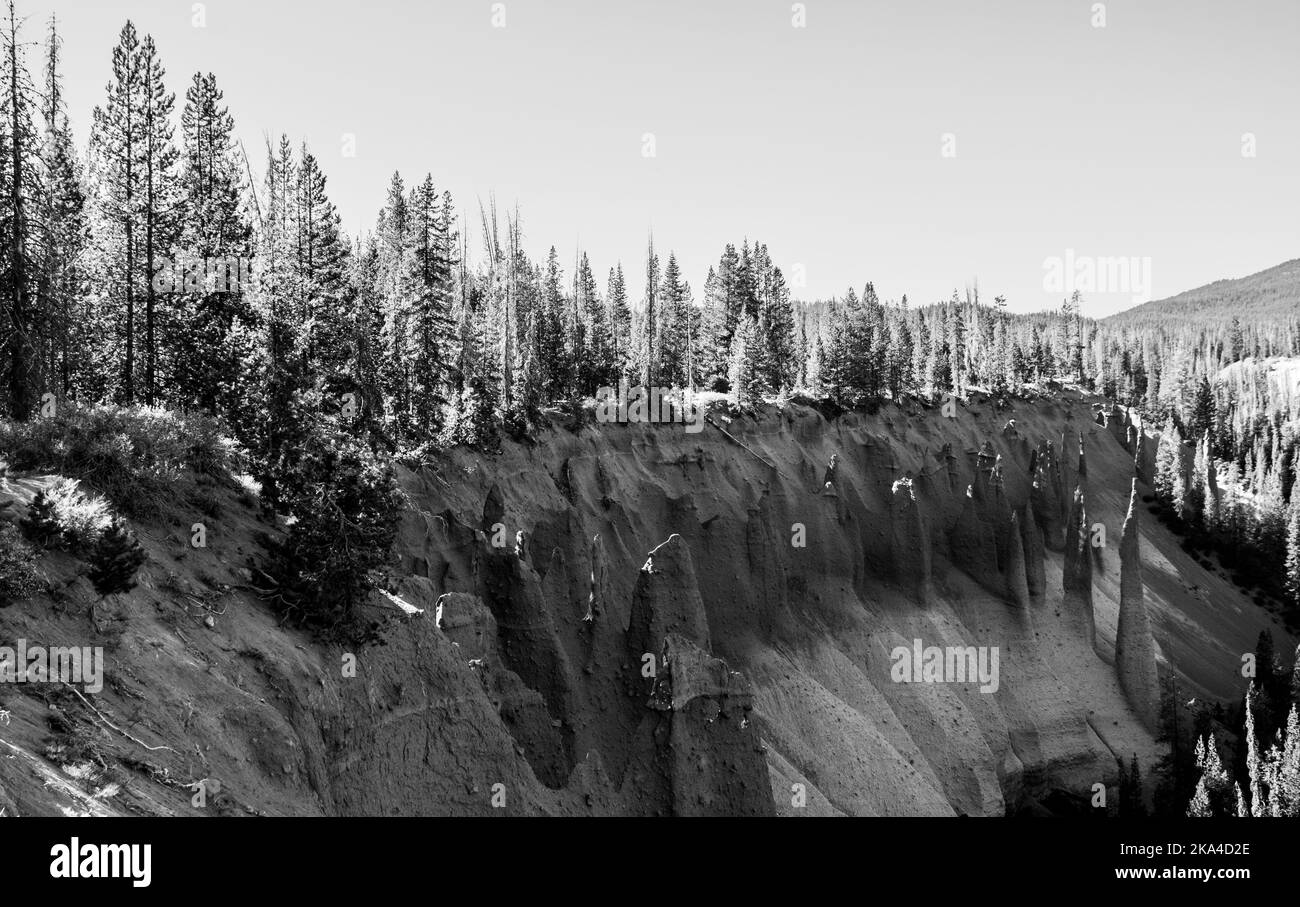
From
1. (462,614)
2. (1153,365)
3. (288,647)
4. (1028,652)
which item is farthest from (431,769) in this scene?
(1153,365)

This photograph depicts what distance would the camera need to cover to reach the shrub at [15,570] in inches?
494

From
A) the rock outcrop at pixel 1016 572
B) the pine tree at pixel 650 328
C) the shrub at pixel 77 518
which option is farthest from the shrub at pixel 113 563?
the pine tree at pixel 650 328

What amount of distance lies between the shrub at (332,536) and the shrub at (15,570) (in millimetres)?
4106

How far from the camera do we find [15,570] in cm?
1270

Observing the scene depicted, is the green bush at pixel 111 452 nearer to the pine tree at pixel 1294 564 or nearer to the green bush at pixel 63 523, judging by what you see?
the green bush at pixel 63 523

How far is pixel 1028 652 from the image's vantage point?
4591cm

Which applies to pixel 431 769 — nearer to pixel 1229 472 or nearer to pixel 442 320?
pixel 442 320

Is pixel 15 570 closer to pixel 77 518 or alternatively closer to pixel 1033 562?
pixel 77 518

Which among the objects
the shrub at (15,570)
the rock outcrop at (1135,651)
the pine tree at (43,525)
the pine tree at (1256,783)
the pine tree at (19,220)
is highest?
the pine tree at (19,220)

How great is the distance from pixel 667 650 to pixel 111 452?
1361cm

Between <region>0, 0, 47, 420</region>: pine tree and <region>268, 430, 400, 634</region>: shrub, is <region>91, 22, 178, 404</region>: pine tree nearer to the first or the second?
<region>0, 0, 47, 420</region>: pine tree

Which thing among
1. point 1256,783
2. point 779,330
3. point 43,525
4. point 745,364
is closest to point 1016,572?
point 1256,783

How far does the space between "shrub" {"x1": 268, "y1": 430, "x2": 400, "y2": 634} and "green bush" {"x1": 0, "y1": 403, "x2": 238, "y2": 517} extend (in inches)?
110

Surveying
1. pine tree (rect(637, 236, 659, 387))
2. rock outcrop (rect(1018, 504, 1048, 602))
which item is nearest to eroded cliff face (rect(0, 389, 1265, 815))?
rock outcrop (rect(1018, 504, 1048, 602))
